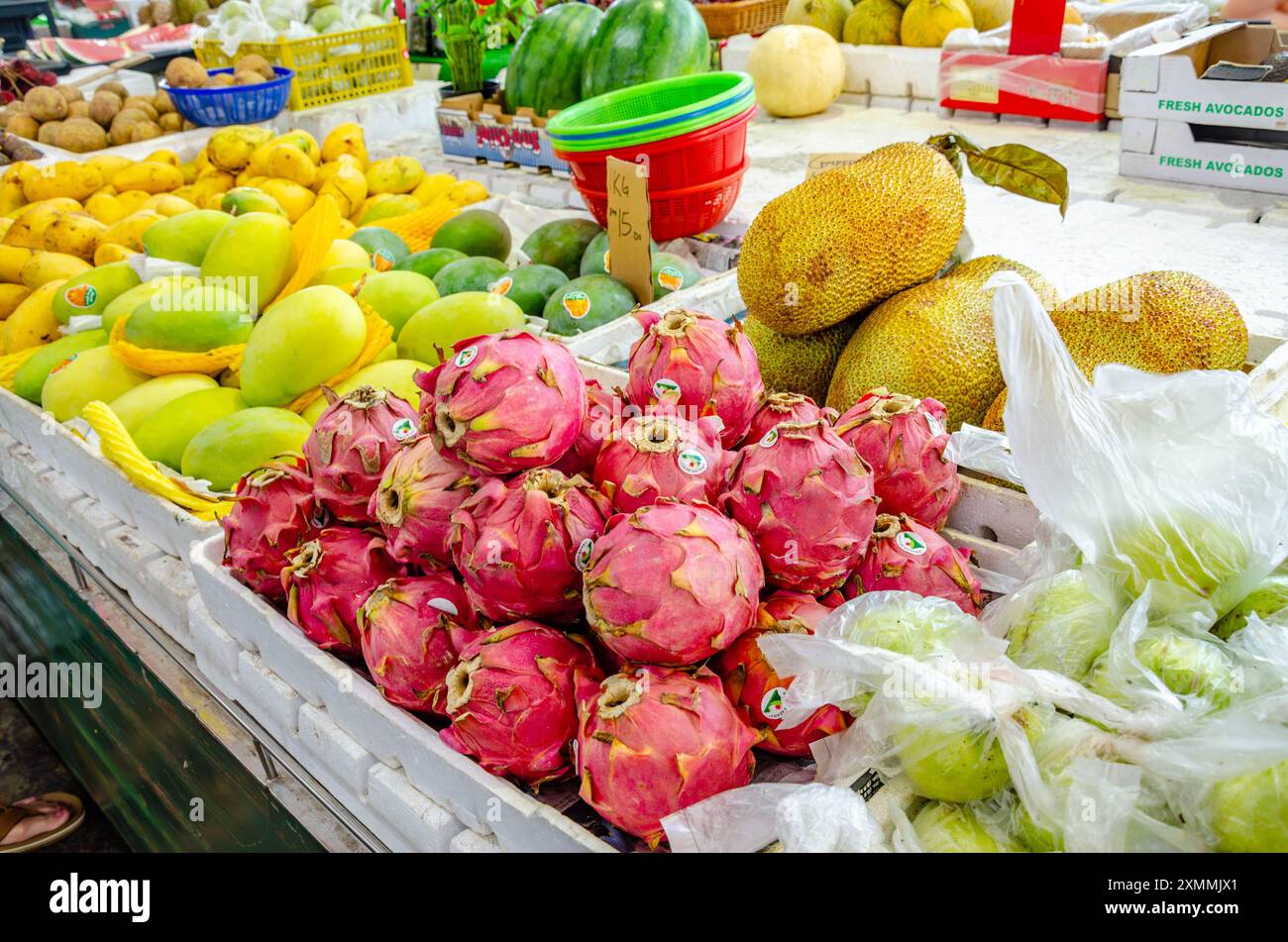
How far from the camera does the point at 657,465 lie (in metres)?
1.02

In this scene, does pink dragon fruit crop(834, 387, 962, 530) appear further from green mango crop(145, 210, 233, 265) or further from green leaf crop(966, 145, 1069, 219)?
green mango crop(145, 210, 233, 265)

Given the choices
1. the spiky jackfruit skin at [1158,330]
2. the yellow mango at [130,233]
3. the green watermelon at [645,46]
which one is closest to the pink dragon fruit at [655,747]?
the spiky jackfruit skin at [1158,330]

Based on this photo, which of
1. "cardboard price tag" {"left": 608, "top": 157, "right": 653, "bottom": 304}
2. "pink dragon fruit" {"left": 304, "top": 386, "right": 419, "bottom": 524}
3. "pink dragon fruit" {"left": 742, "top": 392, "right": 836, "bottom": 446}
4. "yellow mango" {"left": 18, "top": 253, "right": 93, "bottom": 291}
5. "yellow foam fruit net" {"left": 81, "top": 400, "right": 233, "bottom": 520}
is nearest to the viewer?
"pink dragon fruit" {"left": 742, "top": 392, "right": 836, "bottom": 446}

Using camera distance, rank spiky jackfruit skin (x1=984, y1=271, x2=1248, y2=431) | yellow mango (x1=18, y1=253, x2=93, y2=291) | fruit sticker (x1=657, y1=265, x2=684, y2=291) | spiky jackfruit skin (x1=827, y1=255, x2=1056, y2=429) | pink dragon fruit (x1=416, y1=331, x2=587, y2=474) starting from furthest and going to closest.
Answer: yellow mango (x1=18, y1=253, x2=93, y2=291) → fruit sticker (x1=657, y1=265, x2=684, y2=291) → spiky jackfruit skin (x1=827, y1=255, x2=1056, y2=429) → spiky jackfruit skin (x1=984, y1=271, x2=1248, y2=431) → pink dragon fruit (x1=416, y1=331, x2=587, y2=474)

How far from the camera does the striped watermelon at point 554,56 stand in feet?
10.7

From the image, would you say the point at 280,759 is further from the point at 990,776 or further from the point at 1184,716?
the point at 1184,716

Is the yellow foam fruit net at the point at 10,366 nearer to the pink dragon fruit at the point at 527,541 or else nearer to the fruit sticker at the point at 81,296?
the fruit sticker at the point at 81,296

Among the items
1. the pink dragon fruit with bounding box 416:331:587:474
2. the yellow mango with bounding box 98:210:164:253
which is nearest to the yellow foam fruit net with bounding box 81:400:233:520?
the pink dragon fruit with bounding box 416:331:587:474

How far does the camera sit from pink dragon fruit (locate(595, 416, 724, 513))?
101 cm

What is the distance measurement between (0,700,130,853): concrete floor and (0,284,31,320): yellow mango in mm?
1192

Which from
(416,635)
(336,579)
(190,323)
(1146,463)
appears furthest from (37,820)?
(1146,463)

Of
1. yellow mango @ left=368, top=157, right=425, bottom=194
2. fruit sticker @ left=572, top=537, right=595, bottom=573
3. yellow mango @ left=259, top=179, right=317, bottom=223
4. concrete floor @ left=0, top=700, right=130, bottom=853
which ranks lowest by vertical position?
concrete floor @ left=0, top=700, right=130, bottom=853

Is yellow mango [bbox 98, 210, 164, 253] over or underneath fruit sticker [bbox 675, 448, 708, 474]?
over
